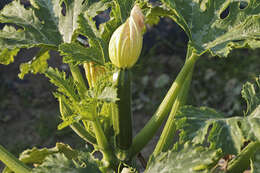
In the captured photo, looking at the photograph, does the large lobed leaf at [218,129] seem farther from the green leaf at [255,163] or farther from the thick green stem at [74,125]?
the thick green stem at [74,125]

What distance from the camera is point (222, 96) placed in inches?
124

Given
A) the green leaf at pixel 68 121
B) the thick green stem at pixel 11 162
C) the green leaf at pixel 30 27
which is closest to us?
the green leaf at pixel 68 121

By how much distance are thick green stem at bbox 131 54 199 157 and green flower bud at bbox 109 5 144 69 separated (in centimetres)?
26

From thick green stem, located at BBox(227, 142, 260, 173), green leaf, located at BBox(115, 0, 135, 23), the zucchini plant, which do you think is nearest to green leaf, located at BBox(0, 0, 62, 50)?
the zucchini plant

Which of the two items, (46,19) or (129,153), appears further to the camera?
(46,19)

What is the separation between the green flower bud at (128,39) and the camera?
126 cm

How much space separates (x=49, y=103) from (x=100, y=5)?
5.96 feet

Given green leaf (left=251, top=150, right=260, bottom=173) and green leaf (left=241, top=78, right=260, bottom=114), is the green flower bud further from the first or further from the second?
green leaf (left=251, top=150, right=260, bottom=173)

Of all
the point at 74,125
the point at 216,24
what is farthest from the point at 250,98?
the point at 74,125

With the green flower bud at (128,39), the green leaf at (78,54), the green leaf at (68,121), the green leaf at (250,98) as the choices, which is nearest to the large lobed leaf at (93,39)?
the green leaf at (78,54)

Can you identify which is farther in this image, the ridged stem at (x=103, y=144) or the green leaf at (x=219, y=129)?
the ridged stem at (x=103, y=144)

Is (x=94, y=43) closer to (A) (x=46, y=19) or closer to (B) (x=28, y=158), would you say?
(A) (x=46, y=19)

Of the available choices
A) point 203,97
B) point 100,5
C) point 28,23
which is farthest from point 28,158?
point 203,97

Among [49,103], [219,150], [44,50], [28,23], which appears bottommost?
[49,103]
